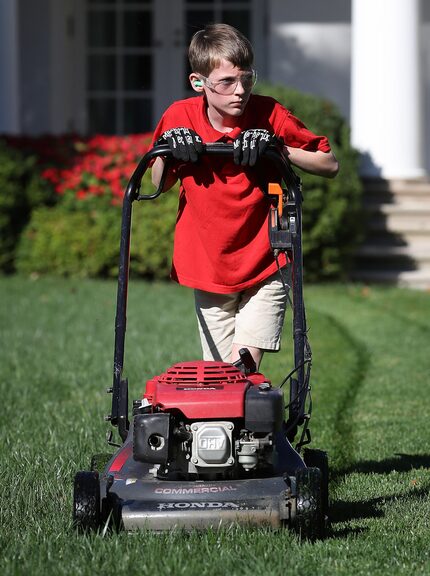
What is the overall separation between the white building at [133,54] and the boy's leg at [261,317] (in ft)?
30.3

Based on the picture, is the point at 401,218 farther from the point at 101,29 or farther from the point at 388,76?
the point at 101,29

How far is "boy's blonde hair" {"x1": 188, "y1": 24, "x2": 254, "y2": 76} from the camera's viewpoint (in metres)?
3.91

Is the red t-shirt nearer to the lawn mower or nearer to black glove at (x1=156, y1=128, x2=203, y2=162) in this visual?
black glove at (x1=156, y1=128, x2=203, y2=162)

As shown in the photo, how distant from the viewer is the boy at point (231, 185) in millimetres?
3943

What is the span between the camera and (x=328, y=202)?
11.0 m

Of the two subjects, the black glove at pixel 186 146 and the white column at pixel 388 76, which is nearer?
the black glove at pixel 186 146

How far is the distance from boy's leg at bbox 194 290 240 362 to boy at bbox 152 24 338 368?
86 mm

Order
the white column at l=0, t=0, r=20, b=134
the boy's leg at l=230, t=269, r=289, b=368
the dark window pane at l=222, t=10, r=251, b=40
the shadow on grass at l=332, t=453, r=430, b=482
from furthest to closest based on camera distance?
the dark window pane at l=222, t=10, r=251, b=40, the white column at l=0, t=0, r=20, b=134, the shadow on grass at l=332, t=453, r=430, b=482, the boy's leg at l=230, t=269, r=289, b=368

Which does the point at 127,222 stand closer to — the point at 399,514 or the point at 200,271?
the point at 200,271

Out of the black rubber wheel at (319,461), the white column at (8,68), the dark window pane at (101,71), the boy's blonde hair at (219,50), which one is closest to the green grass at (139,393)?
the black rubber wheel at (319,461)

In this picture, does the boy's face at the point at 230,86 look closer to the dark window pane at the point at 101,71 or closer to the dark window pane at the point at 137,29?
the dark window pane at the point at 137,29

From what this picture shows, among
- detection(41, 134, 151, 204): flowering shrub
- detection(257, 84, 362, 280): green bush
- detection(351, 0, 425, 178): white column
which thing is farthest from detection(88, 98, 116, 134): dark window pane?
detection(351, 0, 425, 178): white column

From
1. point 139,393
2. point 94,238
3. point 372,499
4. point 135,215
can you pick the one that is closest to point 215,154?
point 372,499

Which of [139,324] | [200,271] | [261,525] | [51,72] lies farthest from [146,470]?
[51,72]
